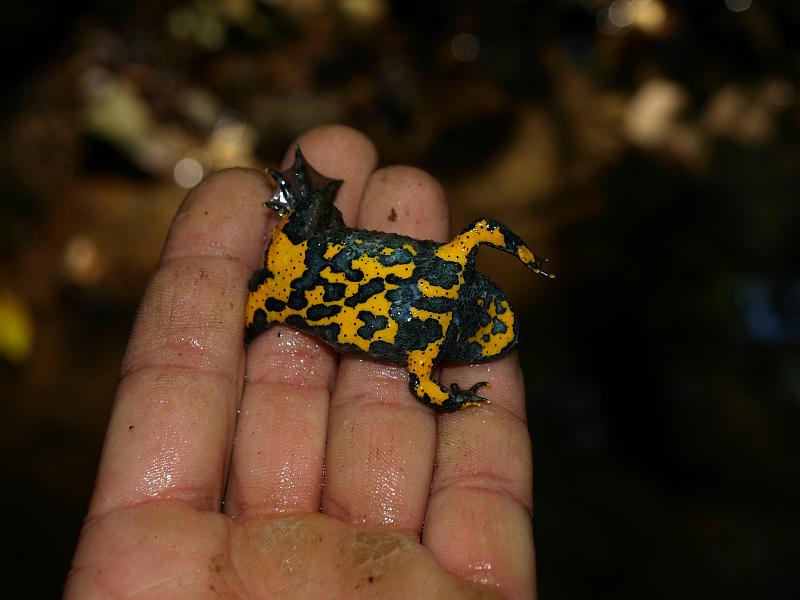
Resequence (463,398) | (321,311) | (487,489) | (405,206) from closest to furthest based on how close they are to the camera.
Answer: (487,489) < (321,311) < (463,398) < (405,206)

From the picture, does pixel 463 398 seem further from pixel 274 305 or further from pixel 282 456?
pixel 274 305

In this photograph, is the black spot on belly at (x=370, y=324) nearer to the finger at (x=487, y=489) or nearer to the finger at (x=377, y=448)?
the finger at (x=377, y=448)

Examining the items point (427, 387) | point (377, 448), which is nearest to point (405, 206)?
point (427, 387)

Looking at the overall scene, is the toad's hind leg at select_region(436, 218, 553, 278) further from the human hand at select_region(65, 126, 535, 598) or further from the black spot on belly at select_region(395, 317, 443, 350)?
the human hand at select_region(65, 126, 535, 598)

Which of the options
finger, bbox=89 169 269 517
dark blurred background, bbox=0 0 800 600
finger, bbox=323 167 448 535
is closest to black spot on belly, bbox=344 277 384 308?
finger, bbox=323 167 448 535

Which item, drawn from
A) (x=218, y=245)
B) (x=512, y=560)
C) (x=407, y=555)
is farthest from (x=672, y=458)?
(x=218, y=245)

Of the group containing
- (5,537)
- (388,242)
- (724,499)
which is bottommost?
(5,537)

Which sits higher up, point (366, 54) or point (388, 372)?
point (366, 54)

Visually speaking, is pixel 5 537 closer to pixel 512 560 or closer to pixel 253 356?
pixel 253 356
